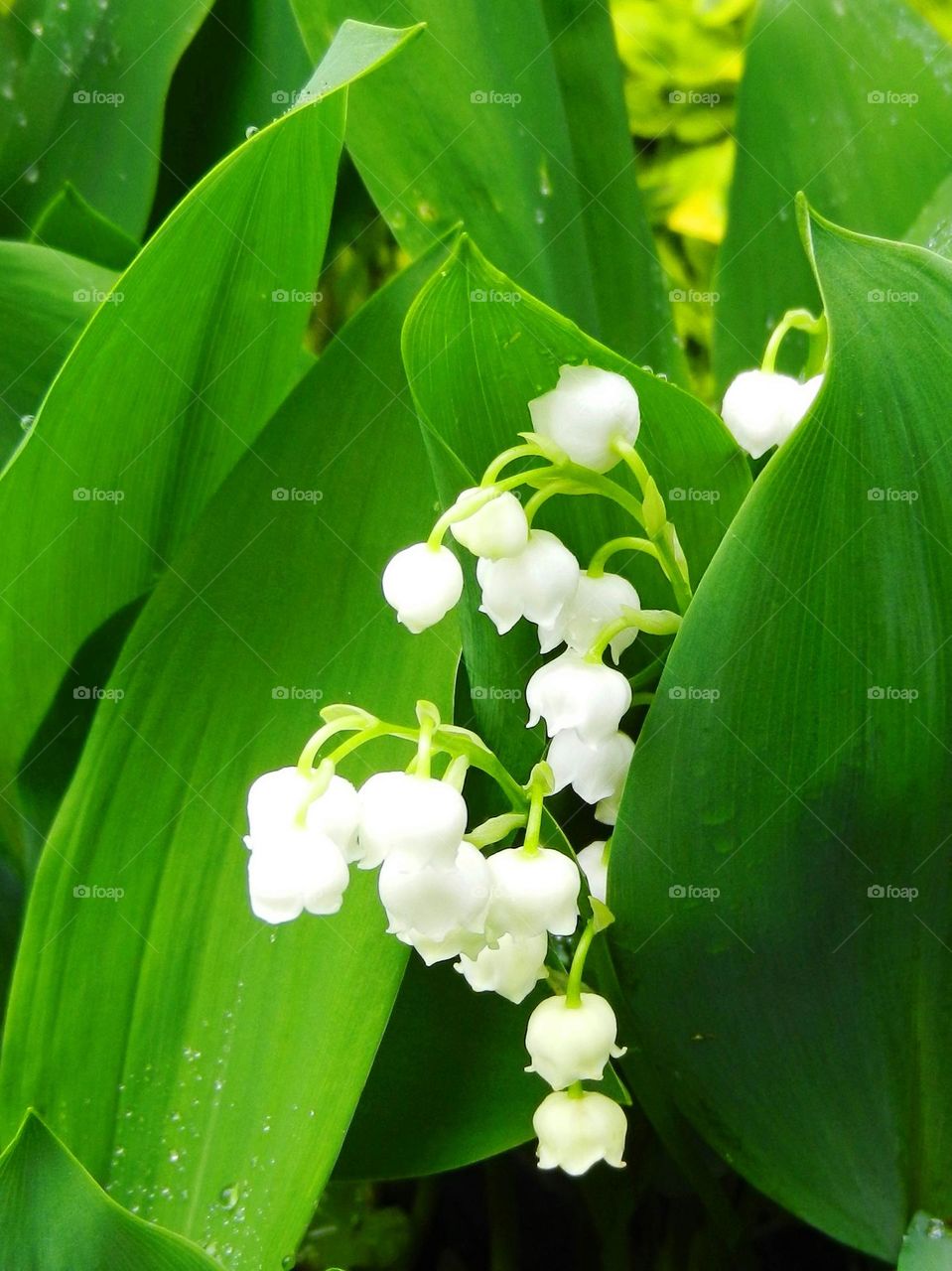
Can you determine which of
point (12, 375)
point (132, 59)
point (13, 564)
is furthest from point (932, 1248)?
point (132, 59)

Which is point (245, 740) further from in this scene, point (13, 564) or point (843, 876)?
point (843, 876)

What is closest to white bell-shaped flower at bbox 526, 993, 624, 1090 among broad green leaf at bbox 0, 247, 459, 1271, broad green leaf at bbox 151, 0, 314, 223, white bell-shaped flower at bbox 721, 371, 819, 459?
broad green leaf at bbox 0, 247, 459, 1271

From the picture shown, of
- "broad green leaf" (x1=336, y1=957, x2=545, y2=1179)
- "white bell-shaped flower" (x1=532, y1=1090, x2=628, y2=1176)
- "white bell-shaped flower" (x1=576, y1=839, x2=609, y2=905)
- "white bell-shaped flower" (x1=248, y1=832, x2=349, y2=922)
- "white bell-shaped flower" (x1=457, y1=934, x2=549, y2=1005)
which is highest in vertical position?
"white bell-shaped flower" (x1=248, y1=832, x2=349, y2=922)

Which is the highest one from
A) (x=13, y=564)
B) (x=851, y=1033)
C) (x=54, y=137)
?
(x=54, y=137)

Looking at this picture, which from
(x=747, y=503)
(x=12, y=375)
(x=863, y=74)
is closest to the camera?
(x=747, y=503)

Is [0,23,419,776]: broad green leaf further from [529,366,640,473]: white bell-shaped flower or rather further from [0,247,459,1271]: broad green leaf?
[529,366,640,473]: white bell-shaped flower

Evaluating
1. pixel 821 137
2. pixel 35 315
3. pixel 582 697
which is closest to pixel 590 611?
pixel 582 697

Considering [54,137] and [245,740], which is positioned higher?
[54,137]
